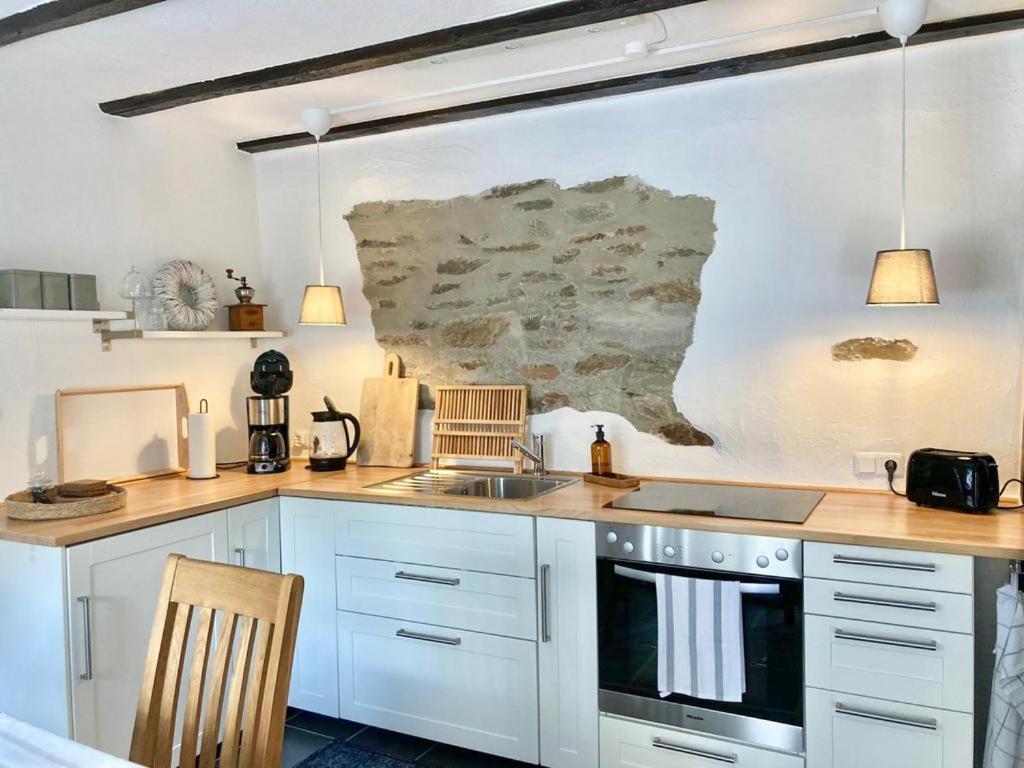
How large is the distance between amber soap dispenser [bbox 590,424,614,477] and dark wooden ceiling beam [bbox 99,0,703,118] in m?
1.40

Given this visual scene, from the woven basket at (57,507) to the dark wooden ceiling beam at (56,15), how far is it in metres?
1.37

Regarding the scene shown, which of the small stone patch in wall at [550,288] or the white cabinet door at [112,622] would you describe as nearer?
the white cabinet door at [112,622]

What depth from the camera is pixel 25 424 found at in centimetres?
274

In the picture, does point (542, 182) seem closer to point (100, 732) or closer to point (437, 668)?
point (437, 668)

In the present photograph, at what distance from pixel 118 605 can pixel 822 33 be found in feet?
9.01

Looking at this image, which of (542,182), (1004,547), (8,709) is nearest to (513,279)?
(542,182)

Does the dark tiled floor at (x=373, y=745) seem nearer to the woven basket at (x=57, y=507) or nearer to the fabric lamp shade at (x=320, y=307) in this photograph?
the woven basket at (x=57, y=507)

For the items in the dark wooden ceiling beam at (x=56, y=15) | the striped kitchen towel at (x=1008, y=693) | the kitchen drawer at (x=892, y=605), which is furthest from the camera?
the dark wooden ceiling beam at (x=56, y=15)

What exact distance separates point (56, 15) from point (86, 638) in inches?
68.2

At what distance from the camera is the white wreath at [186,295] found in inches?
125

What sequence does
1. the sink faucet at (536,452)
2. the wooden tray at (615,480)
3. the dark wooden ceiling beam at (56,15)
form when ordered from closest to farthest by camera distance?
the dark wooden ceiling beam at (56,15) < the wooden tray at (615,480) < the sink faucet at (536,452)

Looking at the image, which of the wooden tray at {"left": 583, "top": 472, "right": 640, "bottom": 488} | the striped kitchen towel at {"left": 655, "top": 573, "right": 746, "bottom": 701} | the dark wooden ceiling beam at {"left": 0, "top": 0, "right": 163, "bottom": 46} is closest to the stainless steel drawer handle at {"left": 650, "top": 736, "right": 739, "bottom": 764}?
the striped kitchen towel at {"left": 655, "top": 573, "right": 746, "bottom": 701}

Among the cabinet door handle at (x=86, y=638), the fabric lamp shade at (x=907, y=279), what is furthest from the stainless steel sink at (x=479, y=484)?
the fabric lamp shade at (x=907, y=279)

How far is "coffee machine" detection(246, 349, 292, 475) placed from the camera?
10.8 ft
